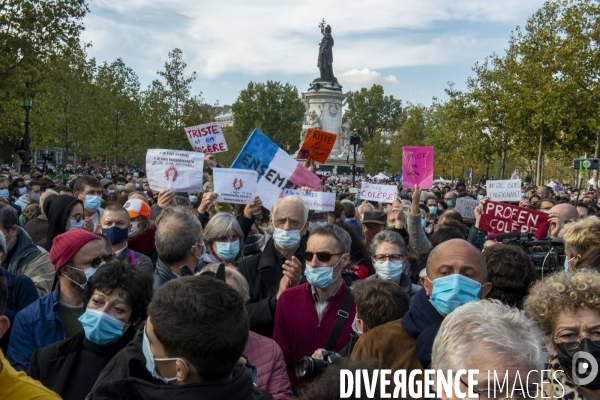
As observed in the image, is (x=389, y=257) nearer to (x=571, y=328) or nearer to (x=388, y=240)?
(x=388, y=240)

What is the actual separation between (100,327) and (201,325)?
3.86 ft

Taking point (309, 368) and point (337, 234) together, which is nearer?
point (309, 368)

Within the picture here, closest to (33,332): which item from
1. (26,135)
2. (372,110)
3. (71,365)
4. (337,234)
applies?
(71,365)

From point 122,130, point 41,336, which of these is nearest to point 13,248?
point 41,336

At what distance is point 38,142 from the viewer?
34.2 meters

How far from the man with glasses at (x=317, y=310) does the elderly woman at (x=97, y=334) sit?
990 mm

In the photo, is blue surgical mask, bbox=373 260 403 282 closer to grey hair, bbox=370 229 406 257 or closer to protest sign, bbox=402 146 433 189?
grey hair, bbox=370 229 406 257

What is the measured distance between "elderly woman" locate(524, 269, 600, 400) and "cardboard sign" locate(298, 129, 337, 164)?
7.60 metres

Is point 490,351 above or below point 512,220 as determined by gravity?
below

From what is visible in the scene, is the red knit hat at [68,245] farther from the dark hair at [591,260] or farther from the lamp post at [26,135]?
the lamp post at [26,135]

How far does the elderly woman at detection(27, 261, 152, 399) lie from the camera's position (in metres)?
3.14

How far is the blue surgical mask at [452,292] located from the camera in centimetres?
339

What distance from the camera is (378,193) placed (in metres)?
10.2

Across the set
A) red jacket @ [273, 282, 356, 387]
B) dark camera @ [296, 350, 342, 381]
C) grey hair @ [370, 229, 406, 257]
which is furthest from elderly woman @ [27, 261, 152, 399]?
grey hair @ [370, 229, 406, 257]
